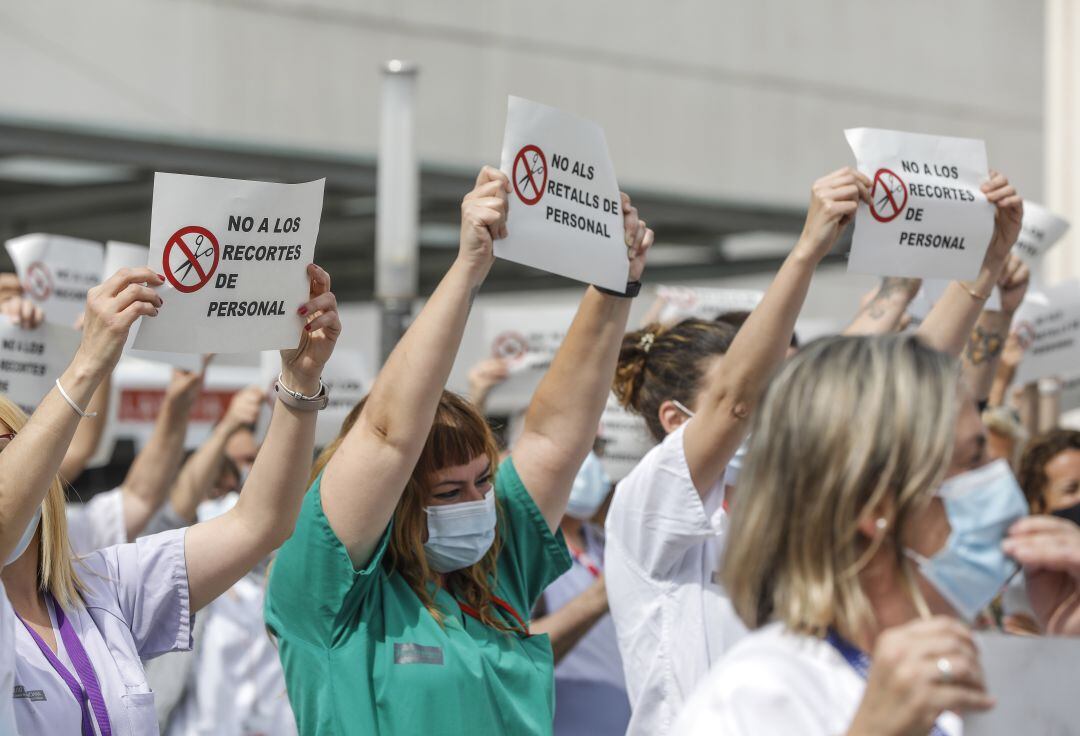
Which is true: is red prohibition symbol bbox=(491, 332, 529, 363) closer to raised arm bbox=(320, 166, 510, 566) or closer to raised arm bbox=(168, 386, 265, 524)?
Answer: raised arm bbox=(168, 386, 265, 524)

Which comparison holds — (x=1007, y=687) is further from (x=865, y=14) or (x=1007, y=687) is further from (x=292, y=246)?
(x=865, y=14)

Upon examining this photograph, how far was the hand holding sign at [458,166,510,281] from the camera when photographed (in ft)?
8.87

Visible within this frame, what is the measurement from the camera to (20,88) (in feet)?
35.9

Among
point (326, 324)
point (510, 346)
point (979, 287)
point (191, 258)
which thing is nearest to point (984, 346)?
point (979, 287)

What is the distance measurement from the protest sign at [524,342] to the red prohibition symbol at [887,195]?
2.23 m

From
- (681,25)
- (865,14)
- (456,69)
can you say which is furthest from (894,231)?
(865,14)

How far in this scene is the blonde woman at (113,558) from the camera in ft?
7.91

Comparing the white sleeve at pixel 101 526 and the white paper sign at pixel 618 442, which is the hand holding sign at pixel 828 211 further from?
the white sleeve at pixel 101 526

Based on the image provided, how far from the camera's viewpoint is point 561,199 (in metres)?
2.95

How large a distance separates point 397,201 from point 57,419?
136 inches

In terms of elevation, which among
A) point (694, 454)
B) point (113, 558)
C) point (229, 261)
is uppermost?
point (229, 261)

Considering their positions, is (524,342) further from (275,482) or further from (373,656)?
(373,656)

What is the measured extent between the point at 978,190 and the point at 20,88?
9030 millimetres

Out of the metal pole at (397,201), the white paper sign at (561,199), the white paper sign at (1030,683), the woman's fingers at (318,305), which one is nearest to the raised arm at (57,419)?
the woman's fingers at (318,305)
